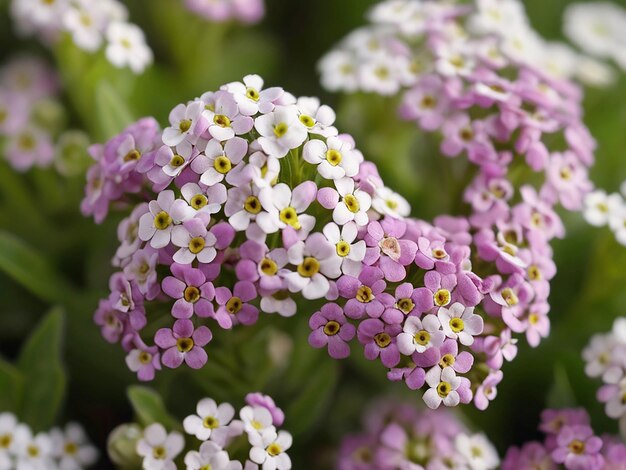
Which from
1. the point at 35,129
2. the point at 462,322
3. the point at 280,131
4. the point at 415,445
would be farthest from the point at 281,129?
the point at 35,129

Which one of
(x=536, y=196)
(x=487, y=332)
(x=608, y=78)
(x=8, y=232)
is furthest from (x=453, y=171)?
(x=8, y=232)

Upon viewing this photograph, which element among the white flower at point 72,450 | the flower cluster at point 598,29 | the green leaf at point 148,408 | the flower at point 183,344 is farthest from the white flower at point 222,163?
the flower cluster at point 598,29

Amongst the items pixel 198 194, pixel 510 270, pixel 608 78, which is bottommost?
pixel 608 78

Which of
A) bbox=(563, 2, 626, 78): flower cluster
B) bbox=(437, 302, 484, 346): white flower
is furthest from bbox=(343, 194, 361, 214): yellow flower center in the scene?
bbox=(563, 2, 626, 78): flower cluster

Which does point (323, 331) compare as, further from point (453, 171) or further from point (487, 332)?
point (453, 171)

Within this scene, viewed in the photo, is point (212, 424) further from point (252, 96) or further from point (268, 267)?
point (252, 96)

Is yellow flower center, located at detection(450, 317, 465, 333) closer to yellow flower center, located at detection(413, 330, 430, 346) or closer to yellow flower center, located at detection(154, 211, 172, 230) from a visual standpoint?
yellow flower center, located at detection(413, 330, 430, 346)

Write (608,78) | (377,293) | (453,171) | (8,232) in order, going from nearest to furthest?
(377,293), (453,171), (8,232), (608,78)
